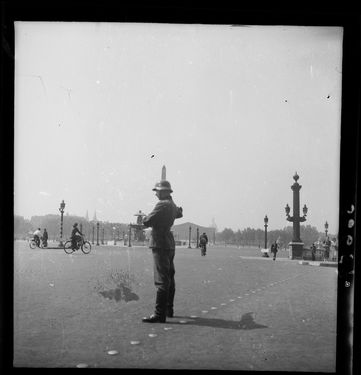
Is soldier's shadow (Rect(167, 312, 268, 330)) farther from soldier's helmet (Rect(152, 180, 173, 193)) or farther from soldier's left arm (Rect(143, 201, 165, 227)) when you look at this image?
soldier's helmet (Rect(152, 180, 173, 193))

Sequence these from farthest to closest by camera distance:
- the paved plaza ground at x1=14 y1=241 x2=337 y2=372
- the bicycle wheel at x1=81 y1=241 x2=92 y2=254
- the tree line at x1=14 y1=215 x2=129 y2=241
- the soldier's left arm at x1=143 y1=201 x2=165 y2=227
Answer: the bicycle wheel at x1=81 y1=241 x2=92 y2=254
the soldier's left arm at x1=143 y1=201 x2=165 y2=227
the tree line at x1=14 y1=215 x2=129 y2=241
the paved plaza ground at x1=14 y1=241 x2=337 y2=372

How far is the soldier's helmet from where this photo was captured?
545cm

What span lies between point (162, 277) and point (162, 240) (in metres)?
0.50

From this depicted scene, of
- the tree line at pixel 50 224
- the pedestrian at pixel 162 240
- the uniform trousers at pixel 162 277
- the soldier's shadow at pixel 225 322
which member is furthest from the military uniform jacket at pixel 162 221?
the soldier's shadow at pixel 225 322

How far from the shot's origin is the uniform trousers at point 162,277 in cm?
543

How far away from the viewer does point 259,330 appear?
504 centimetres

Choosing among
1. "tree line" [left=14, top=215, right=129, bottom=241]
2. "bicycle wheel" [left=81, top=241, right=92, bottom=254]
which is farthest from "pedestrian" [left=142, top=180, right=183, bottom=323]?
"bicycle wheel" [left=81, top=241, right=92, bottom=254]

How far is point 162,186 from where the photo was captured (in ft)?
17.9

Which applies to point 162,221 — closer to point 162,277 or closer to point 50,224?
point 162,277

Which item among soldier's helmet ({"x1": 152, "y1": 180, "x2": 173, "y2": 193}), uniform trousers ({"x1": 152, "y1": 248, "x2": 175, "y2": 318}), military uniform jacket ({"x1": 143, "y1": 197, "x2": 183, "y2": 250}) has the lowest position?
uniform trousers ({"x1": 152, "y1": 248, "x2": 175, "y2": 318})

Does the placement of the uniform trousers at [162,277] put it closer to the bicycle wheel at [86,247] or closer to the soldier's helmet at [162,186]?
the soldier's helmet at [162,186]

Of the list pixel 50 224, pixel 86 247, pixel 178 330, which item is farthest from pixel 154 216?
pixel 86 247

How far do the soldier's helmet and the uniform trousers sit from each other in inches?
33.1
